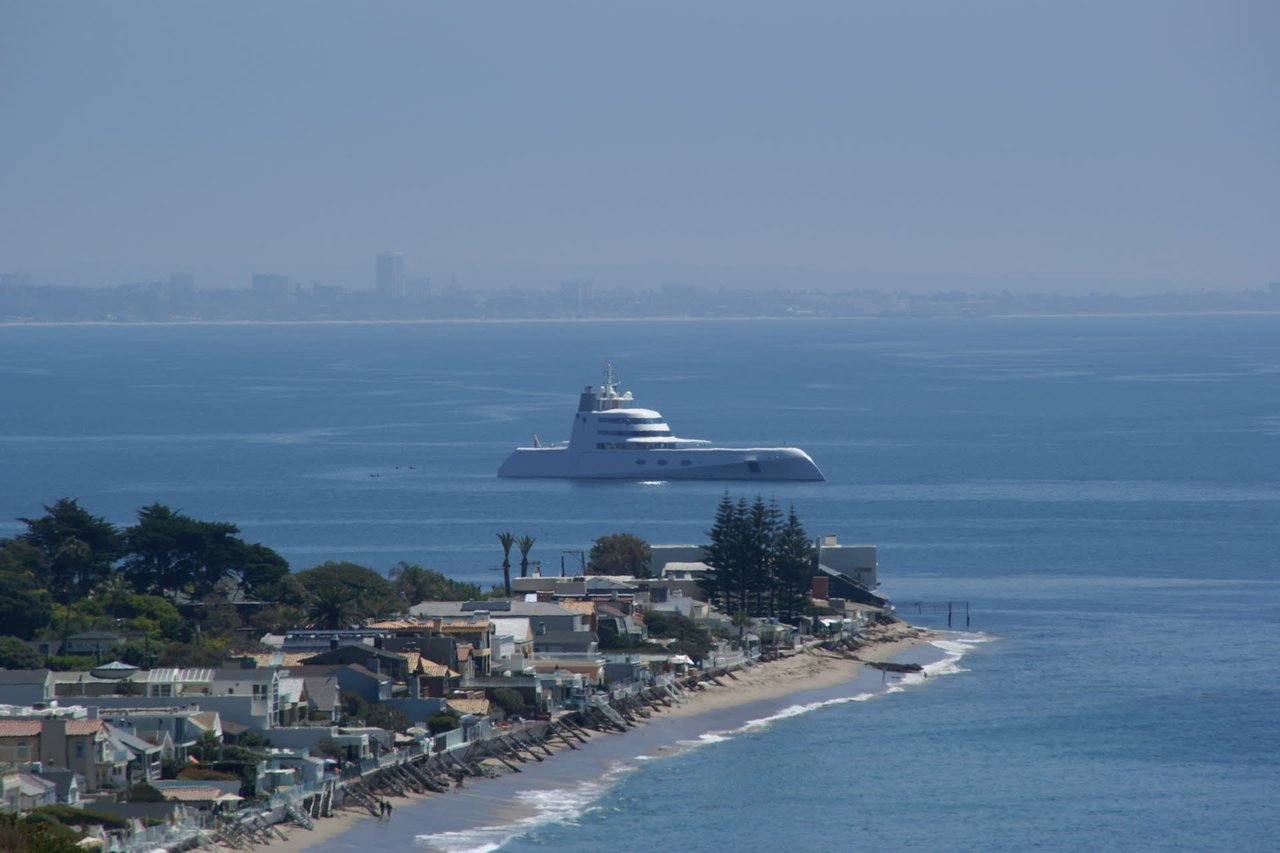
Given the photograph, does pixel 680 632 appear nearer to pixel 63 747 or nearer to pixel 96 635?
pixel 96 635

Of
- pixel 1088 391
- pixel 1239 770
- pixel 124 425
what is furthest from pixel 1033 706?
pixel 1088 391

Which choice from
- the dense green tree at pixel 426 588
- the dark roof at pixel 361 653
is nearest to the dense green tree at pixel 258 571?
the dense green tree at pixel 426 588

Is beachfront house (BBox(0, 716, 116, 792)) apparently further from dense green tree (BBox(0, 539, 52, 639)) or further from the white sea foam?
dense green tree (BBox(0, 539, 52, 639))

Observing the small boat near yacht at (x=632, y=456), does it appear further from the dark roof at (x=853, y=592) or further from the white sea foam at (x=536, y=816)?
the white sea foam at (x=536, y=816)

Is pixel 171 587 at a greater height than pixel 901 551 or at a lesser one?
greater

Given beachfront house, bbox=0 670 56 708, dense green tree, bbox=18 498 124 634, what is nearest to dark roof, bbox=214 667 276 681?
beachfront house, bbox=0 670 56 708

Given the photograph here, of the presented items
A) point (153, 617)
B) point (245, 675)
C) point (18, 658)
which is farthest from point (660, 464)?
point (245, 675)
